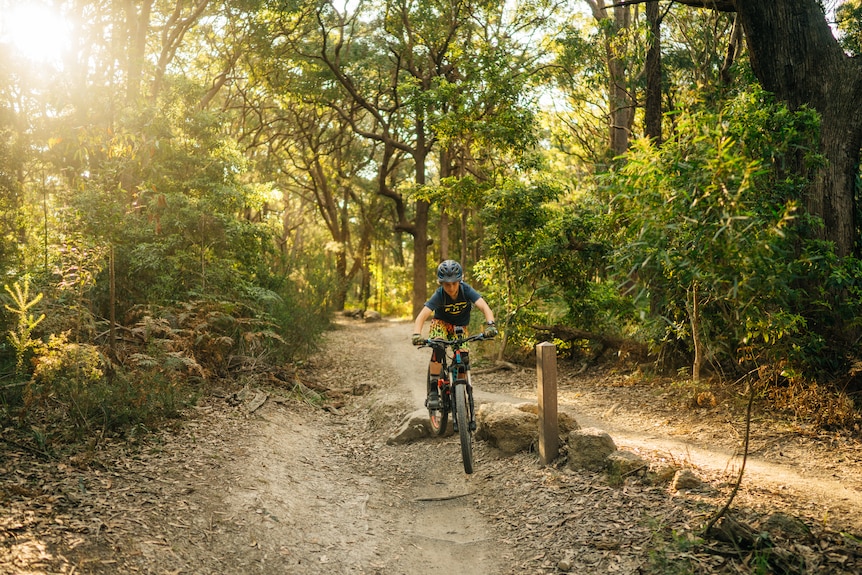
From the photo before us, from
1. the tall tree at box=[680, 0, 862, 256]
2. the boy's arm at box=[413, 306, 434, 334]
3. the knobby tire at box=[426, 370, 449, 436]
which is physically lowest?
the knobby tire at box=[426, 370, 449, 436]

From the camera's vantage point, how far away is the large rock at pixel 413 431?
28.2 feet

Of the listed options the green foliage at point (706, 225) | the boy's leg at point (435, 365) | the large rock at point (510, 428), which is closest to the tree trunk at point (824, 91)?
the green foliage at point (706, 225)

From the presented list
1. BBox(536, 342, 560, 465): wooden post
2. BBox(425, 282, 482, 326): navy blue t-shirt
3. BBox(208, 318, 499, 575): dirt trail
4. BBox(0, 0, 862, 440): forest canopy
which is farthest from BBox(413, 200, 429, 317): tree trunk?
BBox(536, 342, 560, 465): wooden post

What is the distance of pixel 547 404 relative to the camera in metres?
6.57

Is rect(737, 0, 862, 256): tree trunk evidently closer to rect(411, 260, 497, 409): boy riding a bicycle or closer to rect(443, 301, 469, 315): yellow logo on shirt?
rect(411, 260, 497, 409): boy riding a bicycle

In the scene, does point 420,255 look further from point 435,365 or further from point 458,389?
point 458,389

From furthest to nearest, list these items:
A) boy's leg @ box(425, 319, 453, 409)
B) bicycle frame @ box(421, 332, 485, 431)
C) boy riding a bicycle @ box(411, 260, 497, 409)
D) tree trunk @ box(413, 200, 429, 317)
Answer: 1. tree trunk @ box(413, 200, 429, 317)
2. boy's leg @ box(425, 319, 453, 409)
3. boy riding a bicycle @ box(411, 260, 497, 409)
4. bicycle frame @ box(421, 332, 485, 431)

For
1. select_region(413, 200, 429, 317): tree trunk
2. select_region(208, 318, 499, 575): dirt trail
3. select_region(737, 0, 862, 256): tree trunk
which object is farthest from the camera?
select_region(413, 200, 429, 317): tree trunk

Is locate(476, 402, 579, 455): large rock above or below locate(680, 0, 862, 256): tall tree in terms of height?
below

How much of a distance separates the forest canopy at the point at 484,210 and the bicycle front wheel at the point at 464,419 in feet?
7.09

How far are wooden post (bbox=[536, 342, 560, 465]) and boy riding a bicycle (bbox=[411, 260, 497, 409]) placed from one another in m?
0.64

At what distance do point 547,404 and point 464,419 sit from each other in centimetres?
90

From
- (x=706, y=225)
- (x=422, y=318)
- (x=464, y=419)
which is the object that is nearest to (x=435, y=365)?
(x=422, y=318)

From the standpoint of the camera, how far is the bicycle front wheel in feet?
22.1
